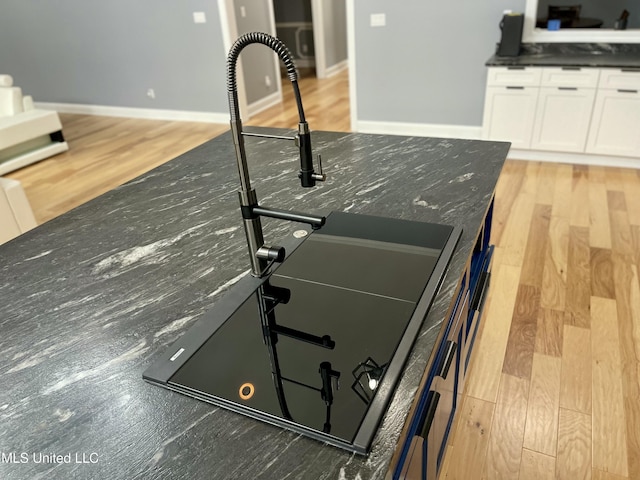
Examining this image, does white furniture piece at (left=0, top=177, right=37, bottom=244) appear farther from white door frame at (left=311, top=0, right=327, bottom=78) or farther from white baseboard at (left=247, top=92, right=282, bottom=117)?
white door frame at (left=311, top=0, right=327, bottom=78)

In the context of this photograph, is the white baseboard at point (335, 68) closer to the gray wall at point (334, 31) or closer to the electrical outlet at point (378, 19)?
the gray wall at point (334, 31)

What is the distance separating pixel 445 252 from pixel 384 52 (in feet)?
12.3

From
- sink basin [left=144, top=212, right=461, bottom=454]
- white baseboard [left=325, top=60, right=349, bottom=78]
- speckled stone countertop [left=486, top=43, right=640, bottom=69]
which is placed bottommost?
white baseboard [left=325, top=60, right=349, bottom=78]

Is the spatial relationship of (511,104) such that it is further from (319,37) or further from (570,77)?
(319,37)

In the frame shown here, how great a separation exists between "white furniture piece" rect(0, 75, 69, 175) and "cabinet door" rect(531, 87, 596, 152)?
4602 millimetres

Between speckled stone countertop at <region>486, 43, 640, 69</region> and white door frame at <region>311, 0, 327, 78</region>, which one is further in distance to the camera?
white door frame at <region>311, 0, 327, 78</region>

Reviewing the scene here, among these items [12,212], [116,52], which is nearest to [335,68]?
[116,52]

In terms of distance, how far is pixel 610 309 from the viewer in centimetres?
233

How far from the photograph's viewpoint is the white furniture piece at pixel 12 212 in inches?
112

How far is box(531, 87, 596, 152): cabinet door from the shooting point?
12.0ft

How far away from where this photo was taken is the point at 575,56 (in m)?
3.73

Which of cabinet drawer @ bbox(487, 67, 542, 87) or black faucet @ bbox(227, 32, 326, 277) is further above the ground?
black faucet @ bbox(227, 32, 326, 277)

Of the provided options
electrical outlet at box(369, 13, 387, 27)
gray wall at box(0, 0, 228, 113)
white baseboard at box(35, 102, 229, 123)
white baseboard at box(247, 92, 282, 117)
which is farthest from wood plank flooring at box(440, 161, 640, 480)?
gray wall at box(0, 0, 228, 113)

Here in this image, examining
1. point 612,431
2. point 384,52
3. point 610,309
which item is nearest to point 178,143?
point 384,52
